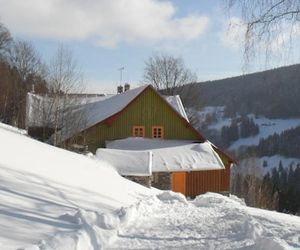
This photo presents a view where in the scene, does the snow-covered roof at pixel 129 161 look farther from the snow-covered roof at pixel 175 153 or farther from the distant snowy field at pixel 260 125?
the distant snowy field at pixel 260 125

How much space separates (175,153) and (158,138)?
3.64 meters

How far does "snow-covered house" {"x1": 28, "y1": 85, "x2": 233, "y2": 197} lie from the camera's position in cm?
3128

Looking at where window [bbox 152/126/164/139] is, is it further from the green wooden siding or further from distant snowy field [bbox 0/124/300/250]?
distant snowy field [bbox 0/124/300/250]

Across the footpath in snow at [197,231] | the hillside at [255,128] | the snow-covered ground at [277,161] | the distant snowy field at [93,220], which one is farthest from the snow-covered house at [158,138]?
the snow-covered ground at [277,161]

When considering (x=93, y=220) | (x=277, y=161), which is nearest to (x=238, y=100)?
(x=277, y=161)

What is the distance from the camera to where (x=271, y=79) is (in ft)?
31.8

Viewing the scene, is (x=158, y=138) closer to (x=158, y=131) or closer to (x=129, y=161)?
(x=158, y=131)

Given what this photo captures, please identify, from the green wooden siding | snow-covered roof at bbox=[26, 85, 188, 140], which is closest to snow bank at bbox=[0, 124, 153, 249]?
snow-covered roof at bbox=[26, 85, 188, 140]

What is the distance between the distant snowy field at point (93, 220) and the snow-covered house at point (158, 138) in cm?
1777

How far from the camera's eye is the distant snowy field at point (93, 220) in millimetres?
6941

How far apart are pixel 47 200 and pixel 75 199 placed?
1.06 m

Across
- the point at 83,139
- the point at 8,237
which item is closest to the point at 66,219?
the point at 8,237

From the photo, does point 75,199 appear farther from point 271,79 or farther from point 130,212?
point 271,79

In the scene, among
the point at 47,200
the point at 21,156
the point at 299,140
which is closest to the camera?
the point at 47,200
